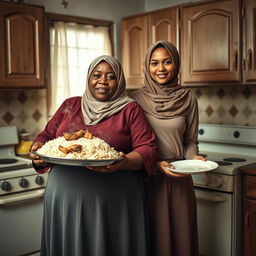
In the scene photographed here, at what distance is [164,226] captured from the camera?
2180 mm

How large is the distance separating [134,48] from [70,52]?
1.85 ft

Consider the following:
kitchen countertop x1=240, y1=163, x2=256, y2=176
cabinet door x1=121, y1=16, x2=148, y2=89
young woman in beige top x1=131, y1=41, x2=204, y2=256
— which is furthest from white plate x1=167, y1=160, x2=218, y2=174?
cabinet door x1=121, y1=16, x2=148, y2=89

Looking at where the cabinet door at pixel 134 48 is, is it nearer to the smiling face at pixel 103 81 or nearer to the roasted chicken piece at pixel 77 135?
the smiling face at pixel 103 81

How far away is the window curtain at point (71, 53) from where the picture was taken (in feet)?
11.3

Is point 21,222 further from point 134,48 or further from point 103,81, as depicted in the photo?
point 134,48

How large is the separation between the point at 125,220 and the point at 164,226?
371 millimetres

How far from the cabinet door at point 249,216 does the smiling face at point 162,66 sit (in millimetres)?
898

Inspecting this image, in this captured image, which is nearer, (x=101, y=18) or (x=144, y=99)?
(x=144, y=99)

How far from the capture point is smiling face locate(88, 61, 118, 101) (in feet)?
6.45

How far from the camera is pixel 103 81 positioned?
1.96 metres

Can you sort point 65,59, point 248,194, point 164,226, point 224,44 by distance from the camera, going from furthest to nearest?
point 65,59
point 224,44
point 248,194
point 164,226

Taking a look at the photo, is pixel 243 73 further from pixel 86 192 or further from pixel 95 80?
pixel 86 192

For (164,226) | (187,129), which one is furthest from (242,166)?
(164,226)

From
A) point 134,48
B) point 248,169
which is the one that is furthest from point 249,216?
point 134,48
